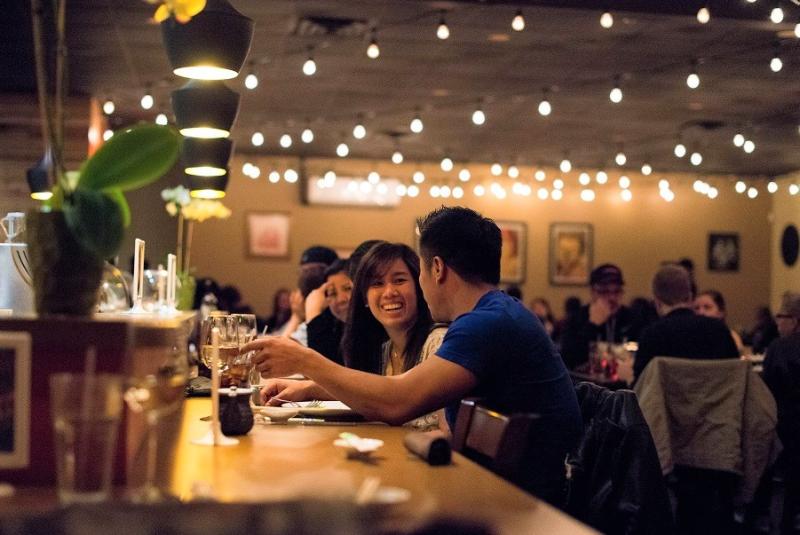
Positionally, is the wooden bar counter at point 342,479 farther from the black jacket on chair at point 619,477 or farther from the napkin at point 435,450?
the black jacket on chair at point 619,477

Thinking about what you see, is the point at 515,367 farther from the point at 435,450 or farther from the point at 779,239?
the point at 779,239

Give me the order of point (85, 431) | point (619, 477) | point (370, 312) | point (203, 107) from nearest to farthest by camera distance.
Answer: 1. point (85, 431)
2. point (619, 477)
3. point (370, 312)
4. point (203, 107)

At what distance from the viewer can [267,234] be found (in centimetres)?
1569

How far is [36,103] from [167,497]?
360 inches

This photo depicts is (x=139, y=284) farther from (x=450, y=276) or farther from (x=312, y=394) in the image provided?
(x=450, y=276)

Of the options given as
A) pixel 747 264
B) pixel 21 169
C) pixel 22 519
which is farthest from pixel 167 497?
pixel 747 264

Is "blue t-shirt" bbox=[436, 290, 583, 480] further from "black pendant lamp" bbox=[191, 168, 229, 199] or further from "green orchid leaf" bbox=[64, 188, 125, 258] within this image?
"black pendant lamp" bbox=[191, 168, 229, 199]

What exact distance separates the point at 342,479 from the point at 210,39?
2018 mm

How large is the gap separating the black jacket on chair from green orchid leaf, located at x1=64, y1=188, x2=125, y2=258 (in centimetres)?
132

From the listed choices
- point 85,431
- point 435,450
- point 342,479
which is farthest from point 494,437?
point 85,431

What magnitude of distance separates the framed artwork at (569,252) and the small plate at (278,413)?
13.9 m

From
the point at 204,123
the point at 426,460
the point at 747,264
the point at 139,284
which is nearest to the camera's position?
the point at 426,460

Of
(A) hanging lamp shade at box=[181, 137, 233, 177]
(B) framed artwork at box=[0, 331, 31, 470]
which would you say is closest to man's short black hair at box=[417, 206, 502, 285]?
(B) framed artwork at box=[0, 331, 31, 470]

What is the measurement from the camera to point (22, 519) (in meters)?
1.23
